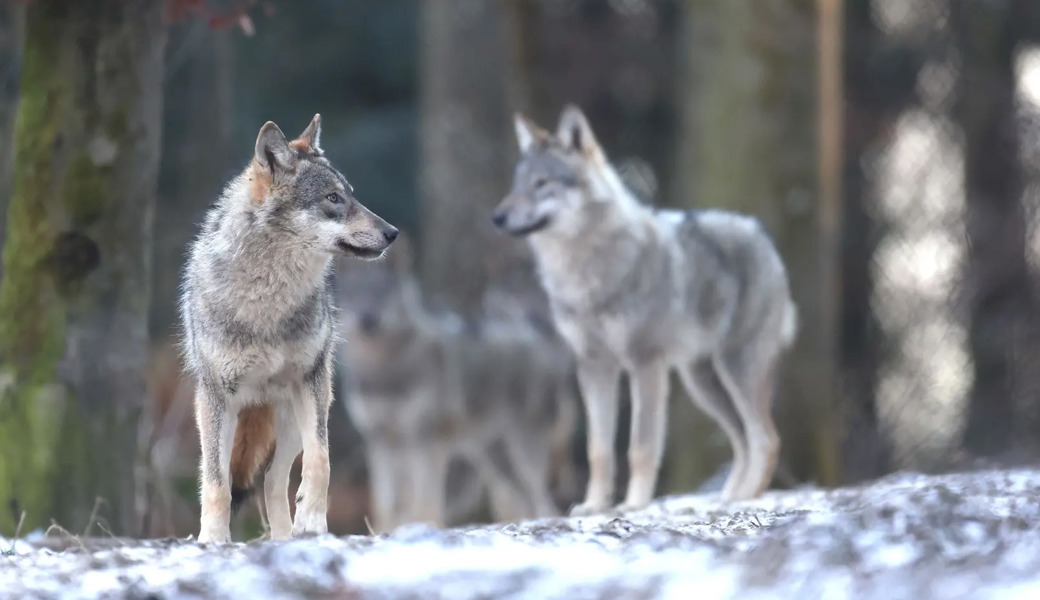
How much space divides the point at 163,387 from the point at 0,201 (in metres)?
5.42

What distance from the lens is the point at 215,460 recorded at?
4844 millimetres

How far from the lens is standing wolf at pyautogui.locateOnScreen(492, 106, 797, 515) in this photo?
741 cm

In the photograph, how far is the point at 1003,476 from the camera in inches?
236

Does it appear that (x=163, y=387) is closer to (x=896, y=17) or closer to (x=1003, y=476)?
(x=896, y=17)

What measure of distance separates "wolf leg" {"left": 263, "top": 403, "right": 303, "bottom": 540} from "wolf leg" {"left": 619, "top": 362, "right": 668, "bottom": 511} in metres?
2.47

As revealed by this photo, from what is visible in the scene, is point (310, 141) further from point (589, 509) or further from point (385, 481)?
point (385, 481)

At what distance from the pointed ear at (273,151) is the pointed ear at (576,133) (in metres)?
3.09

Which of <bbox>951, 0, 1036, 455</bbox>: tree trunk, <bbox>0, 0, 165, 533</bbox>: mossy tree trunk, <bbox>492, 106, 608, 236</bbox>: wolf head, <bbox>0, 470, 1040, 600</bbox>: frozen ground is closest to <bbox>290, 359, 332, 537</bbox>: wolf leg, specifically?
<bbox>0, 470, 1040, 600</bbox>: frozen ground

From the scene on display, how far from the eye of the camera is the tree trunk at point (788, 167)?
957 cm

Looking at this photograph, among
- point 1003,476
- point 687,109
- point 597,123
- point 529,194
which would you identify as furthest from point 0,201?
point 597,123

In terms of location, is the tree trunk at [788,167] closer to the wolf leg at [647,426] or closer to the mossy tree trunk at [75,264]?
the wolf leg at [647,426]

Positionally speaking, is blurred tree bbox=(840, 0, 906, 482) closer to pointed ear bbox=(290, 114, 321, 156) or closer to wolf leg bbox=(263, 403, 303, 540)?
pointed ear bbox=(290, 114, 321, 156)

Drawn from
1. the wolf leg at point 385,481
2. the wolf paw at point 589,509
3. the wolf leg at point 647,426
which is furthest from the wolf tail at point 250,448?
the wolf leg at point 385,481

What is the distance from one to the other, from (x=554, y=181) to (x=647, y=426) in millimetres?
1439
